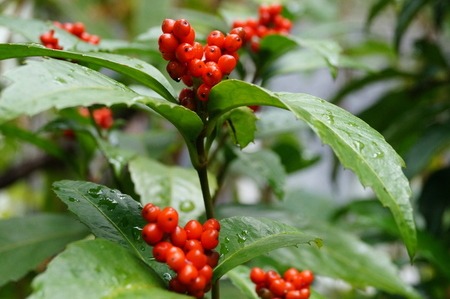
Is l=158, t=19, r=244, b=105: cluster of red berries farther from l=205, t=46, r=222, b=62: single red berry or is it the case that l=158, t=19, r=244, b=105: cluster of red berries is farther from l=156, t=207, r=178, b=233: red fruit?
l=156, t=207, r=178, b=233: red fruit

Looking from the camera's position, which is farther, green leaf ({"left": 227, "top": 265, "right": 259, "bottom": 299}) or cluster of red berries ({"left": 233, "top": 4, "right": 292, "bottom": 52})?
cluster of red berries ({"left": 233, "top": 4, "right": 292, "bottom": 52})

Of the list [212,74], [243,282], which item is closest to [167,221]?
[212,74]

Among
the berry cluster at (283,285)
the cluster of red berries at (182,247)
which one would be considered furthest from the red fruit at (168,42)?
the berry cluster at (283,285)

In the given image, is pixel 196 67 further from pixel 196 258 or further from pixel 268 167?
pixel 268 167

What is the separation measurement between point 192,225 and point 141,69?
14 cm

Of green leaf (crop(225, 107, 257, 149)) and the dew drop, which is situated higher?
green leaf (crop(225, 107, 257, 149))

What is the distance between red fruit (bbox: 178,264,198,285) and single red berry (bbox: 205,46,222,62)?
169 mm

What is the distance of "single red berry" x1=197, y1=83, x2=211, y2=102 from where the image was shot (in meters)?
0.50

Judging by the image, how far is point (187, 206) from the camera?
29.8 inches

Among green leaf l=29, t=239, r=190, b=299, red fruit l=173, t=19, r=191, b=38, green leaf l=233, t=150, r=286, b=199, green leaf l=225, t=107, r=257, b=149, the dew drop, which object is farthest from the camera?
green leaf l=233, t=150, r=286, b=199

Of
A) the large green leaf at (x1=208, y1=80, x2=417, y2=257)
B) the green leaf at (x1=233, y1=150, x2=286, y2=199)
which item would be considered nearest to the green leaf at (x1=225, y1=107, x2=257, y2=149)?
the large green leaf at (x1=208, y1=80, x2=417, y2=257)

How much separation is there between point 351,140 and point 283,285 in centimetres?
19

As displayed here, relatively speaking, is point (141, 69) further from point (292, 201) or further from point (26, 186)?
point (26, 186)

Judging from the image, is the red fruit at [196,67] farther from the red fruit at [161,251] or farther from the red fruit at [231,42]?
the red fruit at [161,251]
